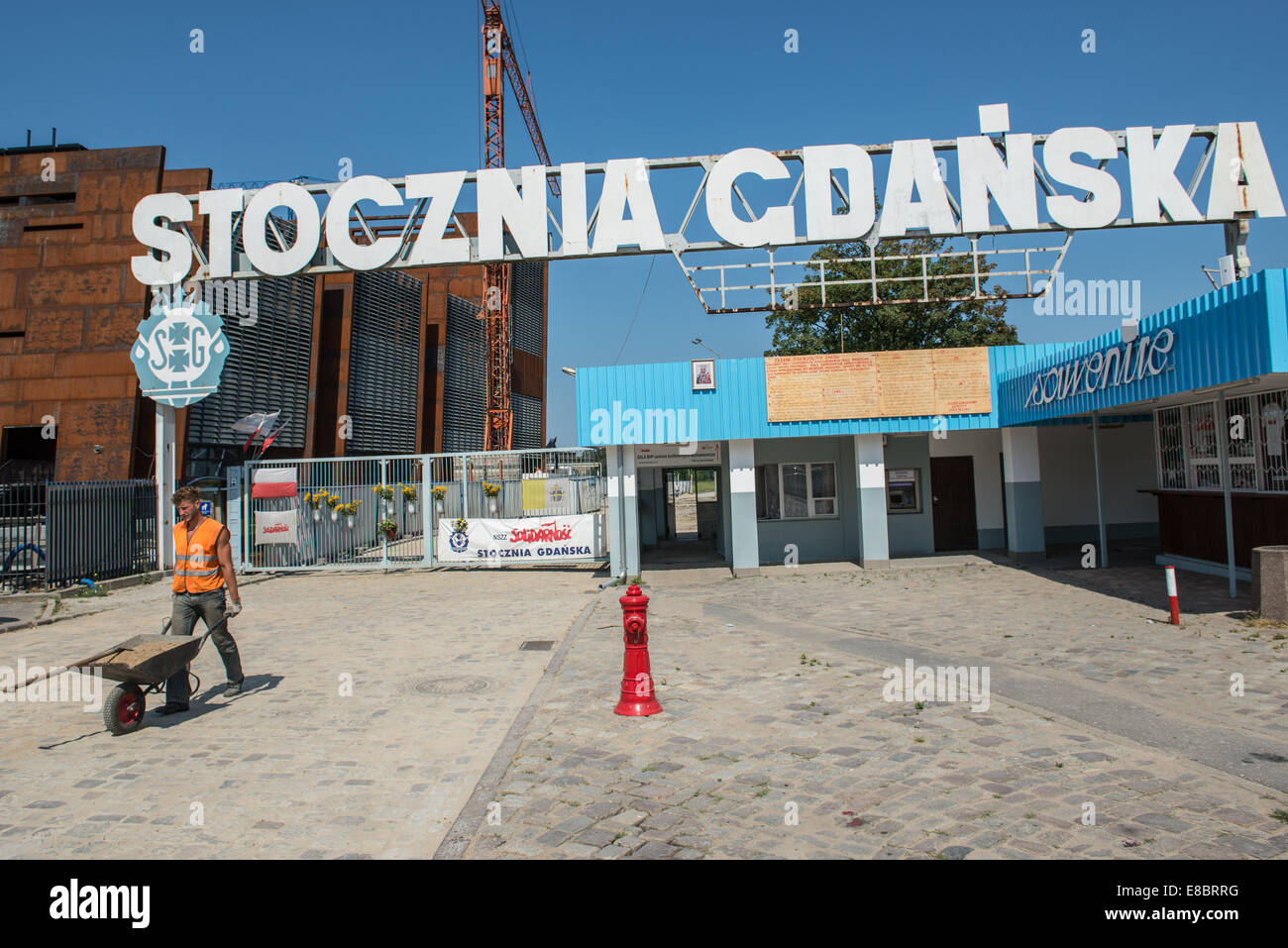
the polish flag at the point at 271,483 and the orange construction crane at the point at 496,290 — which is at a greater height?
the orange construction crane at the point at 496,290

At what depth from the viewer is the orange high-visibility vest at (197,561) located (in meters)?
7.52

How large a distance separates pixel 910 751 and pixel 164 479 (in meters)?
17.8

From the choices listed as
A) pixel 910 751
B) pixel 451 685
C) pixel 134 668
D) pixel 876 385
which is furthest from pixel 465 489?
pixel 910 751

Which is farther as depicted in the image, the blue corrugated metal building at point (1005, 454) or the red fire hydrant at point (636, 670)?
the blue corrugated metal building at point (1005, 454)

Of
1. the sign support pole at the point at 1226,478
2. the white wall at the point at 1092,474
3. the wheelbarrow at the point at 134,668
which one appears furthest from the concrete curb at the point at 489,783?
the white wall at the point at 1092,474

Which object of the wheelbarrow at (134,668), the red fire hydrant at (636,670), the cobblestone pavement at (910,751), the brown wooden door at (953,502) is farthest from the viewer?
the brown wooden door at (953,502)

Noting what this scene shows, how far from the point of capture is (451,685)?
836cm

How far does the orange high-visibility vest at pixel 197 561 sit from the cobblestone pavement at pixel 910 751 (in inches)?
134

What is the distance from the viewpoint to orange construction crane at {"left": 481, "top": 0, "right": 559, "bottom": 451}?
46.6m

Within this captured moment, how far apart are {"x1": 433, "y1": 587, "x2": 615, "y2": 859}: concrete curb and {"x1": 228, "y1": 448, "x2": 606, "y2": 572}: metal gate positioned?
10375 mm

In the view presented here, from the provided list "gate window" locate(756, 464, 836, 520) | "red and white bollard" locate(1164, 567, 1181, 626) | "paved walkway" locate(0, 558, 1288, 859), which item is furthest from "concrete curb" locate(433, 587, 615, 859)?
"gate window" locate(756, 464, 836, 520)

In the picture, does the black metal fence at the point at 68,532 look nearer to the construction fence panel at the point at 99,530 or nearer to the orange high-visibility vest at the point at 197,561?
the construction fence panel at the point at 99,530

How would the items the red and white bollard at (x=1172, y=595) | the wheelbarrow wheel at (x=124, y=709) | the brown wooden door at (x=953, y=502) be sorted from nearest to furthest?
the wheelbarrow wheel at (x=124, y=709) < the red and white bollard at (x=1172, y=595) < the brown wooden door at (x=953, y=502)

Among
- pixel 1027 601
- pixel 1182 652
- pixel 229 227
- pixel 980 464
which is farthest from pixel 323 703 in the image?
pixel 980 464
